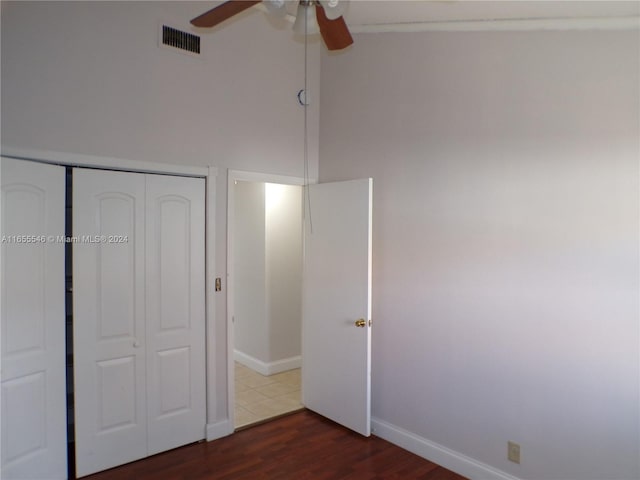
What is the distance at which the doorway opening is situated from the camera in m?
4.57

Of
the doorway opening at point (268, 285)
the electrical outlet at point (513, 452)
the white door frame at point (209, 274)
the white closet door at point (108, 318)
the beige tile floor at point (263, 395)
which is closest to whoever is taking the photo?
the electrical outlet at point (513, 452)

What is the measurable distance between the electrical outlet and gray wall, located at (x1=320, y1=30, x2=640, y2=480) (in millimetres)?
43

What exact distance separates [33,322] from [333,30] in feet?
7.69

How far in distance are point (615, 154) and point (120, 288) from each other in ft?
10.1

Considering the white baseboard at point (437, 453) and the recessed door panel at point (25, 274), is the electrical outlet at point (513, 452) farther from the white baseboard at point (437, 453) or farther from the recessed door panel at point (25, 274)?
the recessed door panel at point (25, 274)

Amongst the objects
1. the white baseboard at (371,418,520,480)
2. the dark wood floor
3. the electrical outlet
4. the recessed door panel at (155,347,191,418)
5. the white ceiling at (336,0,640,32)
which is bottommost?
the dark wood floor

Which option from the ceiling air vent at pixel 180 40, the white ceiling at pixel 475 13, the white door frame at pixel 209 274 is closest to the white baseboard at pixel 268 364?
the white door frame at pixel 209 274

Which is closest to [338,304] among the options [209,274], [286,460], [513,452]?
[209,274]

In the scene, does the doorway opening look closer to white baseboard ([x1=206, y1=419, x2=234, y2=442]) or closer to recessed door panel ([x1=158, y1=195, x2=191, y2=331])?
white baseboard ([x1=206, y1=419, x2=234, y2=442])

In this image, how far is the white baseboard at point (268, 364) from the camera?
4633 millimetres

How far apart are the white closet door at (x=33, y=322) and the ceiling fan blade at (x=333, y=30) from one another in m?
1.82

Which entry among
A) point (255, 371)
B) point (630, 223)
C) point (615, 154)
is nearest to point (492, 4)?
point (615, 154)

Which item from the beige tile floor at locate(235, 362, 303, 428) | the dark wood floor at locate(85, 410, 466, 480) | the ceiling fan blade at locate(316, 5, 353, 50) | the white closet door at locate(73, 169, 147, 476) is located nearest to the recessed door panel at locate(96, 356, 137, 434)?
the white closet door at locate(73, 169, 147, 476)

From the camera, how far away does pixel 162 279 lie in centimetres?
296
